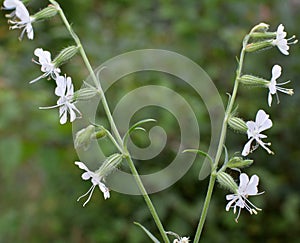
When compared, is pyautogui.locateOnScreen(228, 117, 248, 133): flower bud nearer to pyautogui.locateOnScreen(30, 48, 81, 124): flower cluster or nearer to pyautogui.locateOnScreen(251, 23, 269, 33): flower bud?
pyautogui.locateOnScreen(251, 23, 269, 33): flower bud

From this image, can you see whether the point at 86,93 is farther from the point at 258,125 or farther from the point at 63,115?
the point at 258,125

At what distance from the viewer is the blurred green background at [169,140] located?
8.54 feet

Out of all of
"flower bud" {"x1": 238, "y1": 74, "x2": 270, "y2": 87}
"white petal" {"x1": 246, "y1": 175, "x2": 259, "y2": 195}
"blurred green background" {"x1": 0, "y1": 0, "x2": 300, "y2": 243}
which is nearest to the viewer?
"white petal" {"x1": 246, "y1": 175, "x2": 259, "y2": 195}

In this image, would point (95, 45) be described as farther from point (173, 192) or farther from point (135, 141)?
point (173, 192)

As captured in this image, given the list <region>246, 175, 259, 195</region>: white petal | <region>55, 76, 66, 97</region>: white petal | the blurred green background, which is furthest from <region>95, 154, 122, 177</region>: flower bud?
the blurred green background

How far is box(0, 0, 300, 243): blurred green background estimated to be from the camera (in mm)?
2604

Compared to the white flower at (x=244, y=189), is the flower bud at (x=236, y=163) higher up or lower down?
higher up

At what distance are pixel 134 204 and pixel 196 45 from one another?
988 millimetres

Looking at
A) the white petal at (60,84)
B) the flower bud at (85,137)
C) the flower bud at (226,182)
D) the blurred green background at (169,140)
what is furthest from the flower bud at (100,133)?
the blurred green background at (169,140)

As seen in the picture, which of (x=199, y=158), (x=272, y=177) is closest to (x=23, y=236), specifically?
(x=199, y=158)

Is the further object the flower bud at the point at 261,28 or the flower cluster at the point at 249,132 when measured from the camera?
the flower bud at the point at 261,28

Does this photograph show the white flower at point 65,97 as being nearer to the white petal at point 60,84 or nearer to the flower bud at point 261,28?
the white petal at point 60,84

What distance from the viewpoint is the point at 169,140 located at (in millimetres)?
2766

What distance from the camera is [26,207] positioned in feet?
9.86
